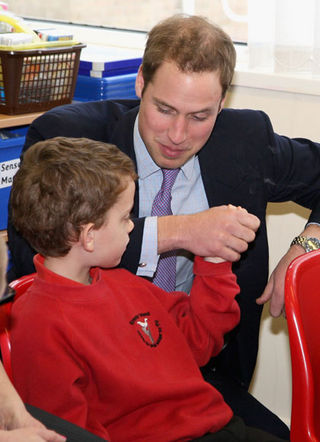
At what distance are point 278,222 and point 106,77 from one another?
29.2 inches

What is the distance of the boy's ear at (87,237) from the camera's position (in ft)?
4.31

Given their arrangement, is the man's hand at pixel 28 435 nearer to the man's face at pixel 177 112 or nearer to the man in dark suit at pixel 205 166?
the man in dark suit at pixel 205 166

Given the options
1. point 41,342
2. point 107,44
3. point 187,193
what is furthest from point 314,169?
point 107,44

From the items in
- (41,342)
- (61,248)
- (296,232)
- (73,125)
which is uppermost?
(73,125)

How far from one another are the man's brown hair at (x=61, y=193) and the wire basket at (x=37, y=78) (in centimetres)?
81

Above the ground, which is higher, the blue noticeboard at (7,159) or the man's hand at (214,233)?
the man's hand at (214,233)

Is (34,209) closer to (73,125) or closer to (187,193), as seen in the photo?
(73,125)

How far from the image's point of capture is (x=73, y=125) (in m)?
1.68

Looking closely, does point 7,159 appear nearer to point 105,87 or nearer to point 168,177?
point 105,87

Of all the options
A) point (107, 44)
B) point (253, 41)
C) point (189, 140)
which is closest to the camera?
point (189, 140)

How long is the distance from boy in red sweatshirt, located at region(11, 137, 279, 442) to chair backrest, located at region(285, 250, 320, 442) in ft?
0.34

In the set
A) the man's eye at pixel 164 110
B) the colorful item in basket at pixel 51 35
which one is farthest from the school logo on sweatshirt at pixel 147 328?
the colorful item in basket at pixel 51 35

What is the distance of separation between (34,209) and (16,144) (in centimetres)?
95

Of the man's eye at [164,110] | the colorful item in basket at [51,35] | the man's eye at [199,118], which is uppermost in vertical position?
the colorful item in basket at [51,35]
